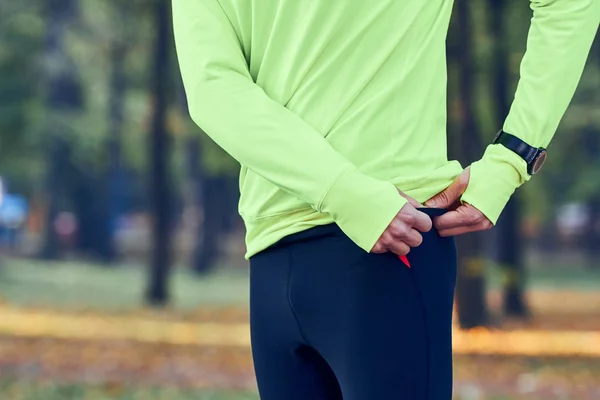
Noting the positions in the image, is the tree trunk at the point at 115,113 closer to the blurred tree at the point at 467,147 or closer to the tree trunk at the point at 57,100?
the tree trunk at the point at 57,100

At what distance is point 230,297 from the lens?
78.6 feet

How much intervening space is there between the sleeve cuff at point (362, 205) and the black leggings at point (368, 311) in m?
0.06

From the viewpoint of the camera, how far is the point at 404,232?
170 cm

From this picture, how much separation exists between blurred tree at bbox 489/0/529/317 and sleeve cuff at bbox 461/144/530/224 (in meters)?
15.4

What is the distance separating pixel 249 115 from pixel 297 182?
0.15m

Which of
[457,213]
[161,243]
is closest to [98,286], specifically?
[161,243]

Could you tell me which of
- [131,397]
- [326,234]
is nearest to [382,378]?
[326,234]

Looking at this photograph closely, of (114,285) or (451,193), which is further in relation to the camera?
(114,285)

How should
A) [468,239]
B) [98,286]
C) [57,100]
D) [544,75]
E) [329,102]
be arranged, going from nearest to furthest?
1. [329,102]
2. [544,75]
3. [468,239]
4. [98,286]
5. [57,100]

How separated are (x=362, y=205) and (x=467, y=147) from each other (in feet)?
39.9

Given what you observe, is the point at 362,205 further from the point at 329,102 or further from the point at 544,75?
the point at 544,75

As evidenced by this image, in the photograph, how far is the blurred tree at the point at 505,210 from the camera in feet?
56.7

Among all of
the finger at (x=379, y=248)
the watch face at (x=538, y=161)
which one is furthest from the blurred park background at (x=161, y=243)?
the finger at (x=379, y=248)

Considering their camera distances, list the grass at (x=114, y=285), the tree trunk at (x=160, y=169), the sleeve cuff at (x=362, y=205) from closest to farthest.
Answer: the sleeve cuff at (x=362, y=205), the tree trunk at (x=160, y=169), the grass at (x=114, y=285)
